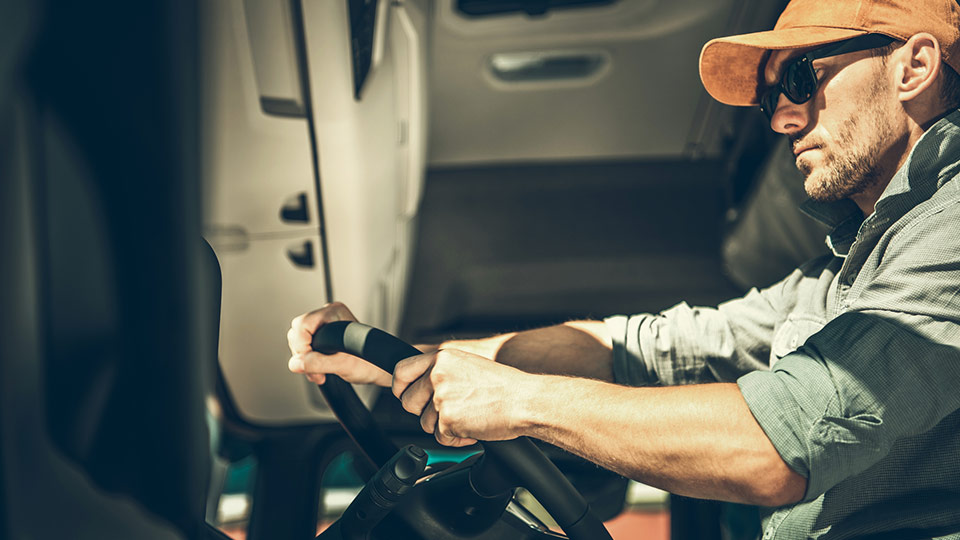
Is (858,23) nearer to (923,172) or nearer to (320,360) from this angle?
(923,172)

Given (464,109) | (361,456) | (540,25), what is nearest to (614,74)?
(540,25)

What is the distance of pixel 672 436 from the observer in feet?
2.78

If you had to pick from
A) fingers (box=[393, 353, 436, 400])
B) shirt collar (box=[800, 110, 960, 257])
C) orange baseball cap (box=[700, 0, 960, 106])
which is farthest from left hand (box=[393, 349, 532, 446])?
orange baseball cap (box=[700, 0, 960, 106])

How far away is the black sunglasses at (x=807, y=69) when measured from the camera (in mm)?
998

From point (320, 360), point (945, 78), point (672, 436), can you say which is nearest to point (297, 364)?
point (320, 360)

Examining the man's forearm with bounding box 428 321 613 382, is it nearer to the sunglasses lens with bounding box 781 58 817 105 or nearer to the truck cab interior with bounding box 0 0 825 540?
the truck cab interior with bounding box 0 0 825 540

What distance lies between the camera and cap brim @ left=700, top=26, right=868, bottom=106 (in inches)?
40.0

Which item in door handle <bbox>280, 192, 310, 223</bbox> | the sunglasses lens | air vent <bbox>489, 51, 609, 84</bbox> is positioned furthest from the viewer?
air vent <bbox>489, 51, 609, 84</bbox>

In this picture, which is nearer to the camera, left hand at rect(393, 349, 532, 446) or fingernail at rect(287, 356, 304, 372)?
left hand at rect(393, 349, 532, 446)

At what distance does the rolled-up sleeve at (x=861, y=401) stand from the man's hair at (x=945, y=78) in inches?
13.4

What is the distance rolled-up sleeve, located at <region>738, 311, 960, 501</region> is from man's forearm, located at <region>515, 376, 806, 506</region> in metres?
0.02

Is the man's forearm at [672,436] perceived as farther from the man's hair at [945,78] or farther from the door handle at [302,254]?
the door handle at [302,254]

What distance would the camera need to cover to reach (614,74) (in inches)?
86.4

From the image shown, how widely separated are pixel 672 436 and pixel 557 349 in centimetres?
37
